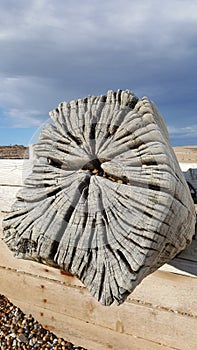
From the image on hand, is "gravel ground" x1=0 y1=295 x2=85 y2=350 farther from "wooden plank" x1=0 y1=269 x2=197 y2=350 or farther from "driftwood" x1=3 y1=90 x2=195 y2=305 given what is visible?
"driftwood" x1=3 y1=90 x2=195 y2=305

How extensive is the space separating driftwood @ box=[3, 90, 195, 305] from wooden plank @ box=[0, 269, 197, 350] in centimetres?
83

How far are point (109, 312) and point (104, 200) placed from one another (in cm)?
144

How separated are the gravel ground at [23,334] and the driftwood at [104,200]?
165 centimetres

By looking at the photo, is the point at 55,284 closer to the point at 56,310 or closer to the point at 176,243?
the point at 56,310

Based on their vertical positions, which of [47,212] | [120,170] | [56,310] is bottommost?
[56,310]

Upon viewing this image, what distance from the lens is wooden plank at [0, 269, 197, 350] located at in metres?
2.36

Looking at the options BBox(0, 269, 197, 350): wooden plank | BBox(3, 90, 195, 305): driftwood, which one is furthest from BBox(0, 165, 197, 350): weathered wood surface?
BBox(3, 90, 195, 305): driftwood

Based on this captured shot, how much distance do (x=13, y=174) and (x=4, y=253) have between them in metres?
0.71

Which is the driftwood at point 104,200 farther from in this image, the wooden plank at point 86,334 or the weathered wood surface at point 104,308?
the wooden plank at point 86,334

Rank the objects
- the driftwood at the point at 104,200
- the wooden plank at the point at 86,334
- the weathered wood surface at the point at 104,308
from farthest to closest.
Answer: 1. the wooden plank at the point at 86,334
2. the weathered wood surface at the point at 104,308
3. the driftwood at the point at 104,200

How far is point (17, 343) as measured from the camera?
3.15 metres

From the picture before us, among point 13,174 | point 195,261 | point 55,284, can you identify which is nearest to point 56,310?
point 55,284

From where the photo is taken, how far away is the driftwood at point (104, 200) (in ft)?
4.77

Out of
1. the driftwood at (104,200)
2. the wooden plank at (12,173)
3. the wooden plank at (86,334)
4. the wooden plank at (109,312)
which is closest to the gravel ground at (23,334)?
the wooden plank at (86,334)
